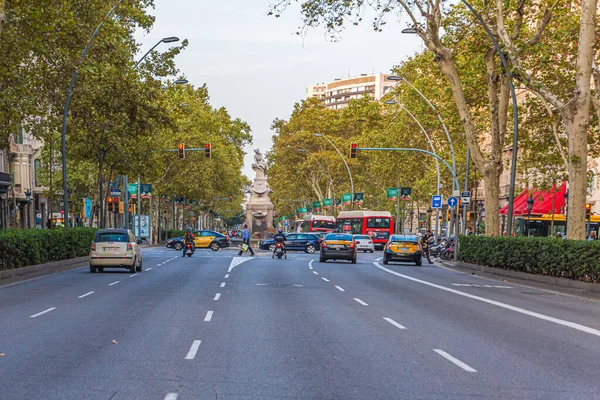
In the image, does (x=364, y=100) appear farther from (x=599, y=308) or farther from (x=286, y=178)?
(x=599, y=308)

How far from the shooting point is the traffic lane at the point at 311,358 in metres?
8.07

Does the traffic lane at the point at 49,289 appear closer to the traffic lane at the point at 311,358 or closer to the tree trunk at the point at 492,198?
the traffic lane at the point at 311,358

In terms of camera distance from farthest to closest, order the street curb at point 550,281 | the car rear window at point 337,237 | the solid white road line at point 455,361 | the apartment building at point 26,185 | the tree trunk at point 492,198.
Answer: the apartment building at point 26,185
the car rear window at point 337,237
the tree trunk at point 492,198
the street curb at point 550,281
the solid white road line at point 455,361

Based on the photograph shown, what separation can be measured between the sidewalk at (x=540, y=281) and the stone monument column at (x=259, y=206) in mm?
40718

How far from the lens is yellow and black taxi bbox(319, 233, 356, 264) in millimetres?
41594

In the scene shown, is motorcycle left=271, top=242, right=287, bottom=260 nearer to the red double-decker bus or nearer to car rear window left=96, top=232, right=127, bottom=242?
car rear window left=96, top=232, right=127, bottom=242

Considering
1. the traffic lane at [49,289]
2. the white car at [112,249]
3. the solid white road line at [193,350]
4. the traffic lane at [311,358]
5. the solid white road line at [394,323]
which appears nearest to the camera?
the traffic lane at [311,358]

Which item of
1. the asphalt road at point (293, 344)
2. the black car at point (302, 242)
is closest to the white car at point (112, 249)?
the asphalt road at point (293, 344)

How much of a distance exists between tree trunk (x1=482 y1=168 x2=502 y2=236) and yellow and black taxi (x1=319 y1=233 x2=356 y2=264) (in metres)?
7.73

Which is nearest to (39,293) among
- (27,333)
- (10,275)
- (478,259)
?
(10,275)

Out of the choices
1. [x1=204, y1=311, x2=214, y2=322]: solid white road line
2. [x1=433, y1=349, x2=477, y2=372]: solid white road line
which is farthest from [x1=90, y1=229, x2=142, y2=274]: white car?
[x1=433, y1=349, x2=477, y2=372]: solid white road line

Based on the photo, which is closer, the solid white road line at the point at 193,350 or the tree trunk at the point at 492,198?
the solid white road line at the point at 193,350

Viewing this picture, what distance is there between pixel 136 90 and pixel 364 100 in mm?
43088

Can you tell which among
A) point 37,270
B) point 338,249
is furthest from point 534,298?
point 338,249
